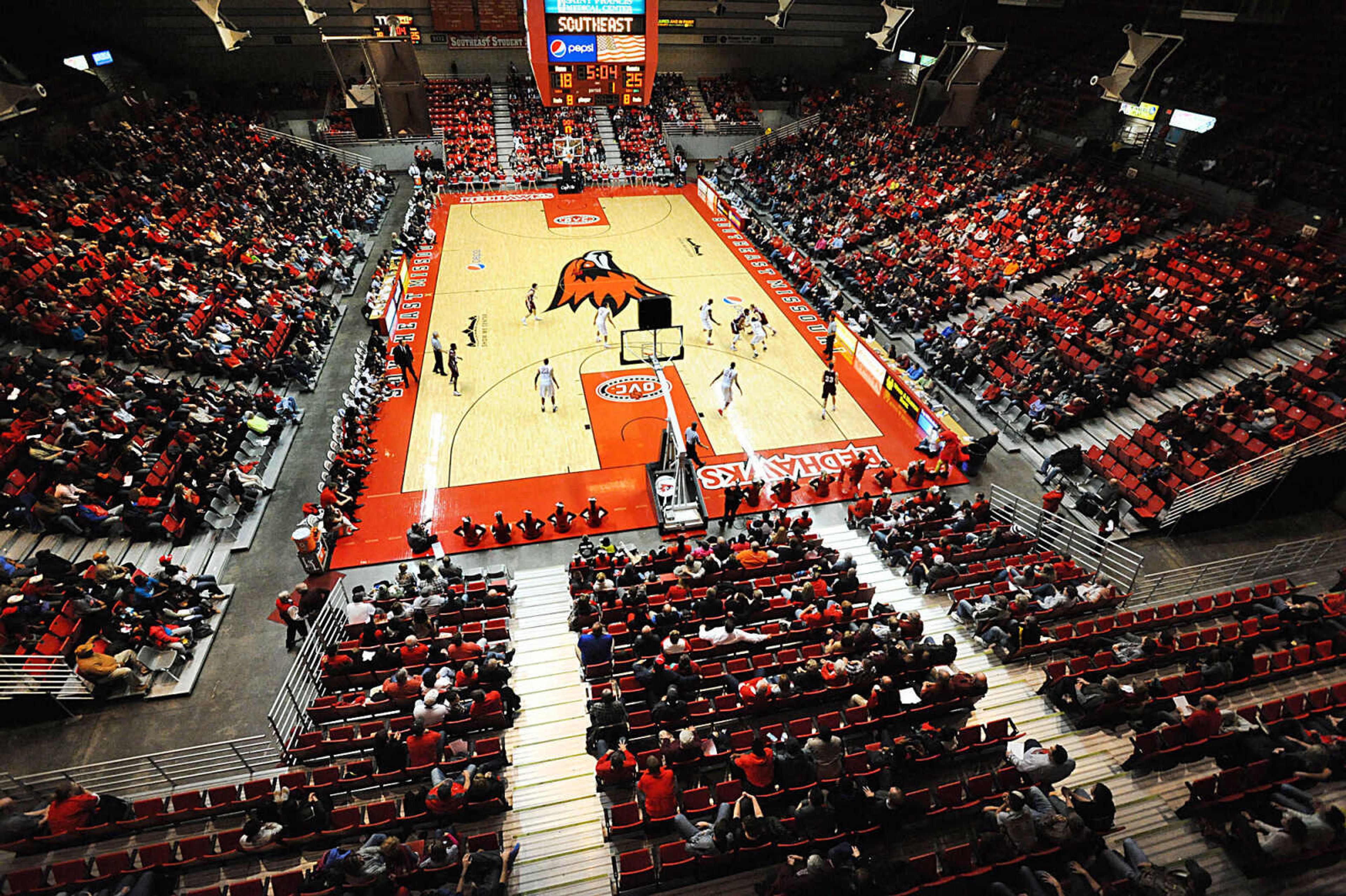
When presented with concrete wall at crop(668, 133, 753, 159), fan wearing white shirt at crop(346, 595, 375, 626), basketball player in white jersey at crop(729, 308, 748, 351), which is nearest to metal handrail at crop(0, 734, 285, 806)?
fan wearing white shirt at crop(346, 595, 375, 626)

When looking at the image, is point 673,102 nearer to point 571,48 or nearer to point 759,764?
point 571,48

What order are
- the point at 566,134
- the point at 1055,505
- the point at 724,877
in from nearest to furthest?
1. the point at 724,877
2. the point at 1055,505
3. the point at 566,134

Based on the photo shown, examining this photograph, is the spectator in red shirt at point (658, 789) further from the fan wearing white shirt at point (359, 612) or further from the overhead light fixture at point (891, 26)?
the overhead light fixture at point (891, 26)

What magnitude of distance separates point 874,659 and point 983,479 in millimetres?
8803

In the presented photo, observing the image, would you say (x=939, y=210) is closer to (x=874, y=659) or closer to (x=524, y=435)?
(x=524, y=435)

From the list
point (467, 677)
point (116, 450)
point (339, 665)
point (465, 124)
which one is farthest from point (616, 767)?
point (465, 124)

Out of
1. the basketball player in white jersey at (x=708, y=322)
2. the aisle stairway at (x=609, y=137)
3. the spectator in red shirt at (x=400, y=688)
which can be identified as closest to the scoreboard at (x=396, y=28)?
the aisle stairway at (x=609, y=137)

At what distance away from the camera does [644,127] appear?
41.9m

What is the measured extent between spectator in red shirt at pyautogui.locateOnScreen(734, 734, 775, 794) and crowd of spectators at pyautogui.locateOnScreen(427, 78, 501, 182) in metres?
37.1

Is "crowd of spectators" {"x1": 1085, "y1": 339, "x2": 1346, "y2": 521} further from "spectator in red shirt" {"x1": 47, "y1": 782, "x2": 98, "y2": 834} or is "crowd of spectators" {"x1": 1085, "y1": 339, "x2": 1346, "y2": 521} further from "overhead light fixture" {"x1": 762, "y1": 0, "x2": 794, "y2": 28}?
"overhead light fixture" {"x1": 762, "y1": 0, "x2": 794, "y2": 28}

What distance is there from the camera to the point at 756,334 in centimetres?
2203

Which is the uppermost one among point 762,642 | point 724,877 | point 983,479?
point 983,479

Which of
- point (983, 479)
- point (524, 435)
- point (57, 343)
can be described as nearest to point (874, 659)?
point (983, 479)

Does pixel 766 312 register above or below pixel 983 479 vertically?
above
